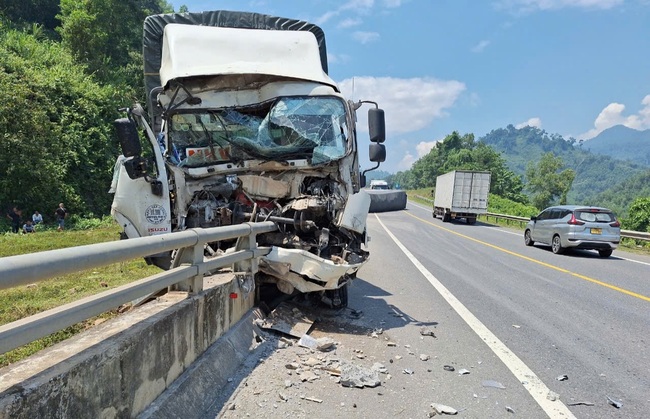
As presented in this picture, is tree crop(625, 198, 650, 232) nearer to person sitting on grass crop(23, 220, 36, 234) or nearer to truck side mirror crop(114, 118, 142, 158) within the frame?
truck side mirror crop(114, 118, 142, 158)

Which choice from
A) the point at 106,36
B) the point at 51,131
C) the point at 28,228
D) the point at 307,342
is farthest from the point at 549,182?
the point at 307,342

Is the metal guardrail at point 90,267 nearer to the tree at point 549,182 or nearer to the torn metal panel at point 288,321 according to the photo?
the torn metal panel at point 288,321

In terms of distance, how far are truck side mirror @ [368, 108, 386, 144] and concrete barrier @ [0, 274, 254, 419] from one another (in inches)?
162

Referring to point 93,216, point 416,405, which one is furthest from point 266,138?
point 93,216

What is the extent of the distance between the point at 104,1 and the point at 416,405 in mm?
35165

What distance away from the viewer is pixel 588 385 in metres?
3.94

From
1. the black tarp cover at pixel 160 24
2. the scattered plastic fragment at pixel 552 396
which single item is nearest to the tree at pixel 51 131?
the black tarp cover at pixel 160 24

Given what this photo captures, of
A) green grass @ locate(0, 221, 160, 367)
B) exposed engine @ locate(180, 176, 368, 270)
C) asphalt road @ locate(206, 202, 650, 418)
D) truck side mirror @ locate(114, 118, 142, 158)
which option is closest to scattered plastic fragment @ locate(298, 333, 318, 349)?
asphalt road @ locate(206, 202, 650, 418)

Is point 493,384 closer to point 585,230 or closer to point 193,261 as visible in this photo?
point 193,261

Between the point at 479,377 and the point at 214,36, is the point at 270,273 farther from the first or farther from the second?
the point at 214,36

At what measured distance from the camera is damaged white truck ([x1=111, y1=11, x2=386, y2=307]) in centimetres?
514

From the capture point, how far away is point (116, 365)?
2.38m

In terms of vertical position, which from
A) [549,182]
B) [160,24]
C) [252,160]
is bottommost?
[549,182]

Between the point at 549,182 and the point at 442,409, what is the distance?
7896cm
